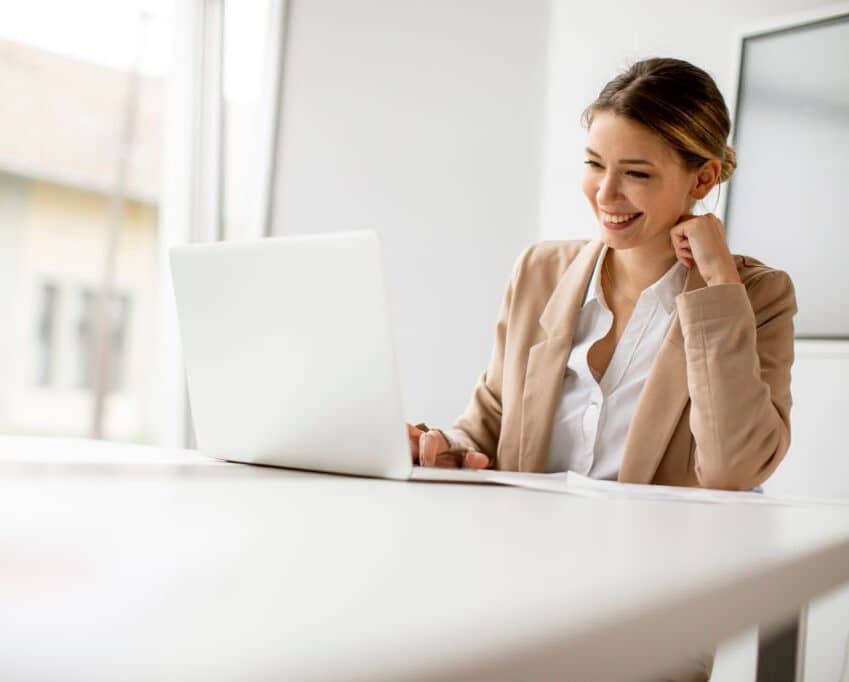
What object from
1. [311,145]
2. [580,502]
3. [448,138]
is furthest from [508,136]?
[580,502]

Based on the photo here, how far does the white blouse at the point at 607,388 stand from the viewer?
4.98 feet

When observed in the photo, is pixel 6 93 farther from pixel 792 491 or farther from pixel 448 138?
pixel 792 491

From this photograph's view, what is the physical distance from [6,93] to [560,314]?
2.40 meters

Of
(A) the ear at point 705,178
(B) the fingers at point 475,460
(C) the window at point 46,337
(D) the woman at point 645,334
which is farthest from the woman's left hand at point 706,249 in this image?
(C) the window at point 46,337

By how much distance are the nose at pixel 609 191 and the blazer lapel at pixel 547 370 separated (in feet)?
0.39

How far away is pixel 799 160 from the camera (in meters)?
2.37

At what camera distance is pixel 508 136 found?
3148 millimetres

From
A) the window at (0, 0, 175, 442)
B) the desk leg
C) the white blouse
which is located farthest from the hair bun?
the window at (0, 0, 175, 442)

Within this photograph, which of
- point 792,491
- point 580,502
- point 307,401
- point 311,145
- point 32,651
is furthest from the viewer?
point 311,145

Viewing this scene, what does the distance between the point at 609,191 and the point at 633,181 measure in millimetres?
45

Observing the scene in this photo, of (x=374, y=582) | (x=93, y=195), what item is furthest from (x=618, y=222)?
(x=93, y=195)

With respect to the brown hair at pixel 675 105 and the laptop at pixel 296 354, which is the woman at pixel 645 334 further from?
the laptop at pixel 296 354

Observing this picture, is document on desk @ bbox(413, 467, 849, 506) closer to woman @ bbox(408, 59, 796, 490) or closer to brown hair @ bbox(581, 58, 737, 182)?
woman @ bbox(408, 59, 796, 490)

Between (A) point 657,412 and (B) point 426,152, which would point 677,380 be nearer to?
(A) point 657,412
